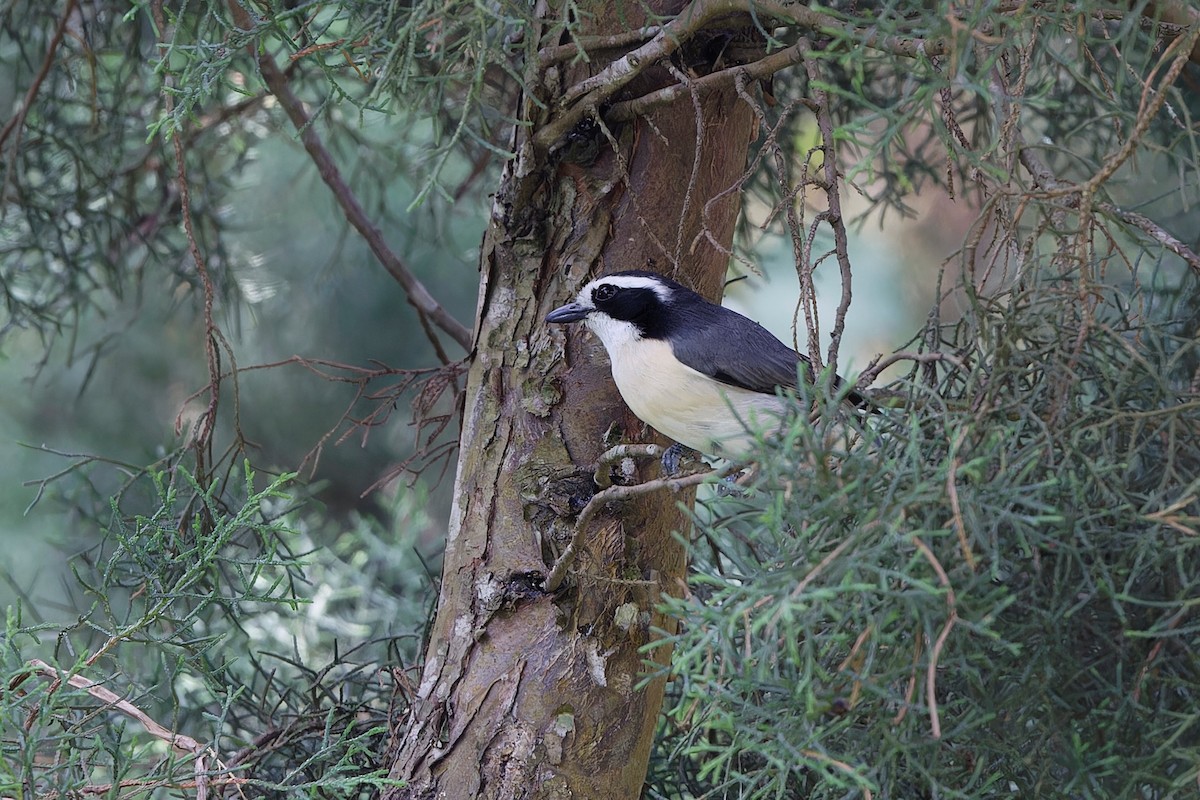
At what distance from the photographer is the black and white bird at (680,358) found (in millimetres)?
1973

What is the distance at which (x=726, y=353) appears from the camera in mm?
2082

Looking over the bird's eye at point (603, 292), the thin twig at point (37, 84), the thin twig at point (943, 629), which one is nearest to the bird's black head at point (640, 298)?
the bird's eye at point (603, 292)

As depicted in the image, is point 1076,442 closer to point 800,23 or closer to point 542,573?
point 800,23

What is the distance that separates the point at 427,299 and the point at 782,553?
163 centimetres

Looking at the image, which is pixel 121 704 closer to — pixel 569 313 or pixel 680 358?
pixel 569 313

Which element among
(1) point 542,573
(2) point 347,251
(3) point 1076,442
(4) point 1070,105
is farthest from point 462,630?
(2) point 347,251

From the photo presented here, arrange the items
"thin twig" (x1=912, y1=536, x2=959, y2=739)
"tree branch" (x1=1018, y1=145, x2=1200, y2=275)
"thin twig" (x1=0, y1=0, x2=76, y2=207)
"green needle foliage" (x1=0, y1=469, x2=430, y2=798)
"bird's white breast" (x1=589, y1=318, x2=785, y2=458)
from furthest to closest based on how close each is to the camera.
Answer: "thin twig" (x1=0, y1=0, x2=76, y2=207), "bird's white breast" (x1=589, y1=318, x2=785, y2=458), "green needle foliage" (x1=0, y1=469, x2=430, y2=798), "tree branch" (x1=1018, y1=145, x2=1200, y2=275), "thin twig" (x1=912, y1=536, x2=959, y2=739)

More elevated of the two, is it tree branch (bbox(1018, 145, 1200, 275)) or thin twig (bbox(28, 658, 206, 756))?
tree branch (bbox(1018, 145, 1200, 275))

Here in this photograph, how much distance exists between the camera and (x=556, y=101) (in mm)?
1960

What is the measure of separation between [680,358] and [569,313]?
0.76 ft

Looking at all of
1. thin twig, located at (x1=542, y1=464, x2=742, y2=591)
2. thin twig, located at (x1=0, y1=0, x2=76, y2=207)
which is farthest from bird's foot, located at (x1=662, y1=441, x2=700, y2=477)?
thin twig, located at (x1=0, y1=0, x2=76, y2=207)

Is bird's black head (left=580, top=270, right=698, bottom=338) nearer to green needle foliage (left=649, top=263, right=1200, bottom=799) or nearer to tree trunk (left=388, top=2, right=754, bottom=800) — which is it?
tree trunk (left=388, top=2, right=754, bottom=800)

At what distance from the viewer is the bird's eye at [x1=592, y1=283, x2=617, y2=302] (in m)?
1.99

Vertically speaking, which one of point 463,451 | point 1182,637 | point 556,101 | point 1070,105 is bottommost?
point 1182,637
